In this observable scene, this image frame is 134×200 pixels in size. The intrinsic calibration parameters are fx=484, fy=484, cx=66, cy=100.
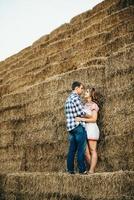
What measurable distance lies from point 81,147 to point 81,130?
0.29m

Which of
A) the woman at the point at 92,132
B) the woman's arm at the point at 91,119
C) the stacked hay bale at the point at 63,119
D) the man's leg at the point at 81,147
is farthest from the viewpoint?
the woman at the point at 92,132

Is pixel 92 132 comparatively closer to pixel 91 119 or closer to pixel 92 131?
pixel 92 131

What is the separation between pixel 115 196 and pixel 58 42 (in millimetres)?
11772

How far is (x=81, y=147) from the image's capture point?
8.23 meters

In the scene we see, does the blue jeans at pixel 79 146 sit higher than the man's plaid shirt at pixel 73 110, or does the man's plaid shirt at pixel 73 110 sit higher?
the man's plaid shirt at pixel 73 110

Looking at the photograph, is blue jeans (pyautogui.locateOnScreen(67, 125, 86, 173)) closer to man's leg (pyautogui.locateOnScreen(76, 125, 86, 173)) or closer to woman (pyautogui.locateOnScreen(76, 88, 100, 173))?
man's leg (pyautogui.locateOnScreen(76, 125, 86, 173))

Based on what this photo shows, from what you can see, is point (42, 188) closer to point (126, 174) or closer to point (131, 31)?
point (126, 174)

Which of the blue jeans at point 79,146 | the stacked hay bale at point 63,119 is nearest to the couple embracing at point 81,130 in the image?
the blue jeans at point 79,146

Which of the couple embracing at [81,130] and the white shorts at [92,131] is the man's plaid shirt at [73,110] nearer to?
the couple embracing at [81,130]

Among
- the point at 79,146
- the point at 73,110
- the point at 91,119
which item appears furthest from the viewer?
the point at 91,119

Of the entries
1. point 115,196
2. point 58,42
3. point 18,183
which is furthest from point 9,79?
point 115,196

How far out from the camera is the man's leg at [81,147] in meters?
8.15

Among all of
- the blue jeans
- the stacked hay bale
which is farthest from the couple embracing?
the stacked hay bale

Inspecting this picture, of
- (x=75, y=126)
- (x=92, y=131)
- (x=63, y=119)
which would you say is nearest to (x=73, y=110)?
(x=75, y=126)
